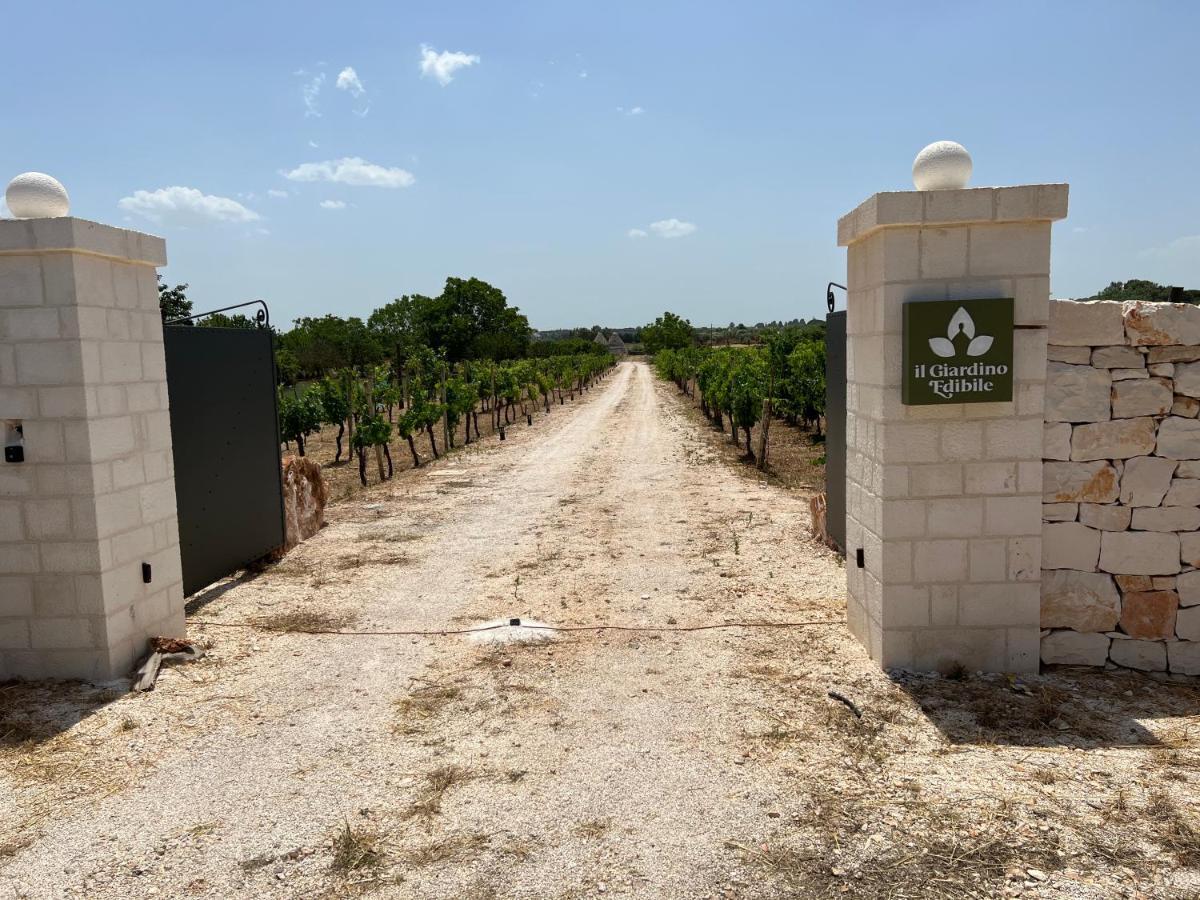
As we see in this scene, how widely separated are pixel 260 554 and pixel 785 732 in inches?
205

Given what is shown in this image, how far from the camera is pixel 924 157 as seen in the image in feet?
15.2

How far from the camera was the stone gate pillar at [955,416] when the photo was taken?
15.0 feet

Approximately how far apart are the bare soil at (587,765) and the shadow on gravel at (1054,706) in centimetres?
2

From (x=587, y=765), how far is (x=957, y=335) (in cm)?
284

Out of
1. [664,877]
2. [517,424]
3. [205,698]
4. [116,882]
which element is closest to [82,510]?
[205,698]

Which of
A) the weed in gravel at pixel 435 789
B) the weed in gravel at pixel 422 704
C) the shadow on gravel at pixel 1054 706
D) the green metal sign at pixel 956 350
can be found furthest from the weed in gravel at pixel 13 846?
the green metal sign at pixel 956 350

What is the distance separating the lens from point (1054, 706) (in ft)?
14.5

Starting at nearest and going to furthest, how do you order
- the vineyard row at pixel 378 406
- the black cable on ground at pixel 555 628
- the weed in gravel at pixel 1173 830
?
1. the weed in gravel at pixel 1173 830
2. the black cable on ground at pixel 555 628
3. the vineyard row at pixel 378 406

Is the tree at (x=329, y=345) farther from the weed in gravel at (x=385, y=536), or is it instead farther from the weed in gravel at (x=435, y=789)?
the weed in gravel at (x=435, y=789)

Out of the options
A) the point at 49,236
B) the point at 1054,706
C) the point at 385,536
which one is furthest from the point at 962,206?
the point at 385,536

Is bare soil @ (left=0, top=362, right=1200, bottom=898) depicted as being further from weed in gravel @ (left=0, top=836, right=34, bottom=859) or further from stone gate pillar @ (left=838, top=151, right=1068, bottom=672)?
stone gate pillar @ (left=838, top=151, right=1068, bottom=672)

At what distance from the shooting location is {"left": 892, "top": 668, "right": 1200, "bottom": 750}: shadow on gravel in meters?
4.16

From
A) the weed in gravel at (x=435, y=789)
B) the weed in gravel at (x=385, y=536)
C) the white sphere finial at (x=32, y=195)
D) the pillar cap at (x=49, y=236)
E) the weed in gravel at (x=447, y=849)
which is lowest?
the weed in gravel at (x=447, y=849)

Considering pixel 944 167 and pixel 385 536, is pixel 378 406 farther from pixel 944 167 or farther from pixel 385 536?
pixel 944 167
